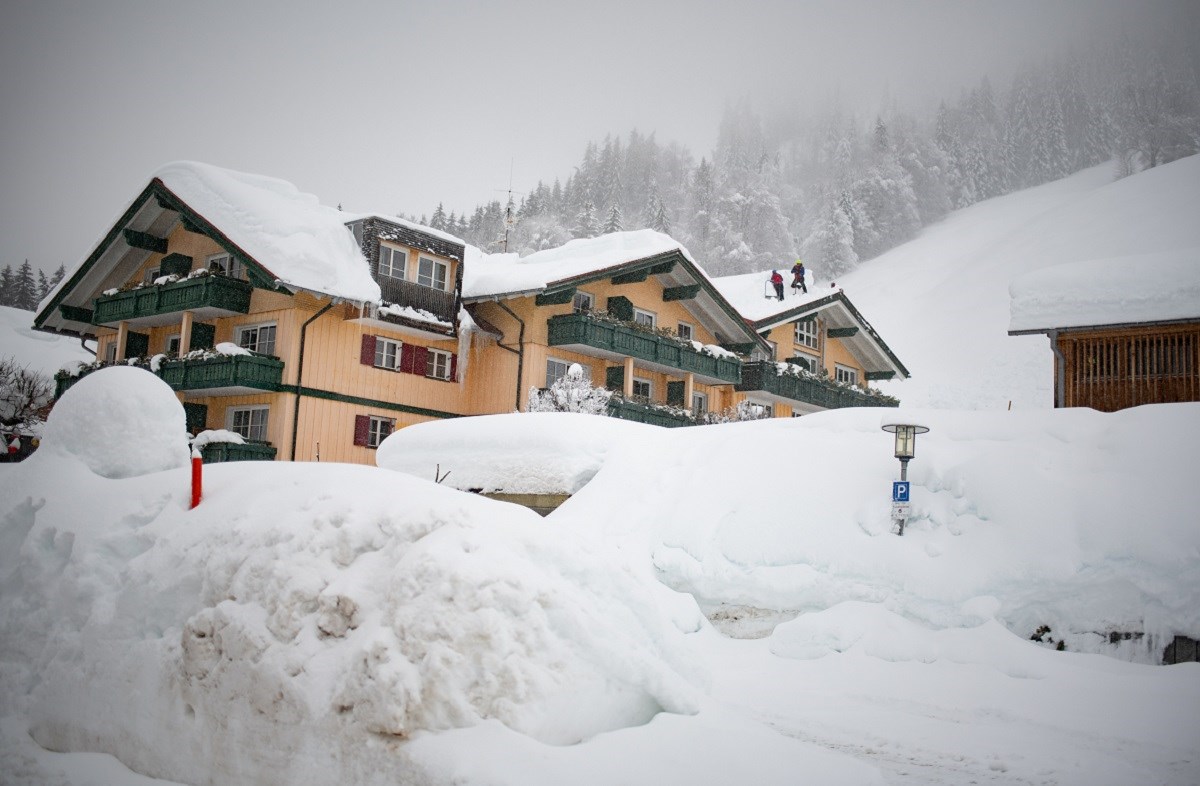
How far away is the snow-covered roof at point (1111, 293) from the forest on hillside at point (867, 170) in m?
60.3

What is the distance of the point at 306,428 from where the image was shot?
83.7ft

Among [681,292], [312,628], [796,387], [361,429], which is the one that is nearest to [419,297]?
[361,429]

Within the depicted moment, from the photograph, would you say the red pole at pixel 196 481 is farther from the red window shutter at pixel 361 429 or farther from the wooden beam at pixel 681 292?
the wooden beam at pixel 681 292

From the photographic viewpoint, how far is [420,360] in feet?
94.2

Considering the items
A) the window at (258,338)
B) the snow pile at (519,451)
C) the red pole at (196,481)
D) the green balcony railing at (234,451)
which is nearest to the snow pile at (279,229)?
the window at (258,338)

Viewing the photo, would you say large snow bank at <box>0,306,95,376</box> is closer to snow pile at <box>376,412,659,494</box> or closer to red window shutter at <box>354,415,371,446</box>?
red window shutter at <box>354,415,371,446</box>

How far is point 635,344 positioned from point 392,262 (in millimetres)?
8309

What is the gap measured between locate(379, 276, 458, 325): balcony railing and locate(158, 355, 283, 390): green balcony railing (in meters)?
4.07

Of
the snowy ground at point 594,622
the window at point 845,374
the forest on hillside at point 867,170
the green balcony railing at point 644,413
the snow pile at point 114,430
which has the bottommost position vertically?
the snowy ground at point 594,622

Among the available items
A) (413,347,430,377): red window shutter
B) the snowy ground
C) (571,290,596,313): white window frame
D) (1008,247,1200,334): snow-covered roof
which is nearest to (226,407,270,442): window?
(413,347,430,377): red window shutter

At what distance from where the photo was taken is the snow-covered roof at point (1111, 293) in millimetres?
16656

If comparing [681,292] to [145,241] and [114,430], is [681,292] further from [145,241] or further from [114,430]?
[114,430]

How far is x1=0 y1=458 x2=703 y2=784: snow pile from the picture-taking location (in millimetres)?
5055

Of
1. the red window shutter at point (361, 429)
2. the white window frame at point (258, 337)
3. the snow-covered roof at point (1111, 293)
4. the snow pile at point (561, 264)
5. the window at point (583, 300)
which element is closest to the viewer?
the snow-covered roof at point (1111, 293)
